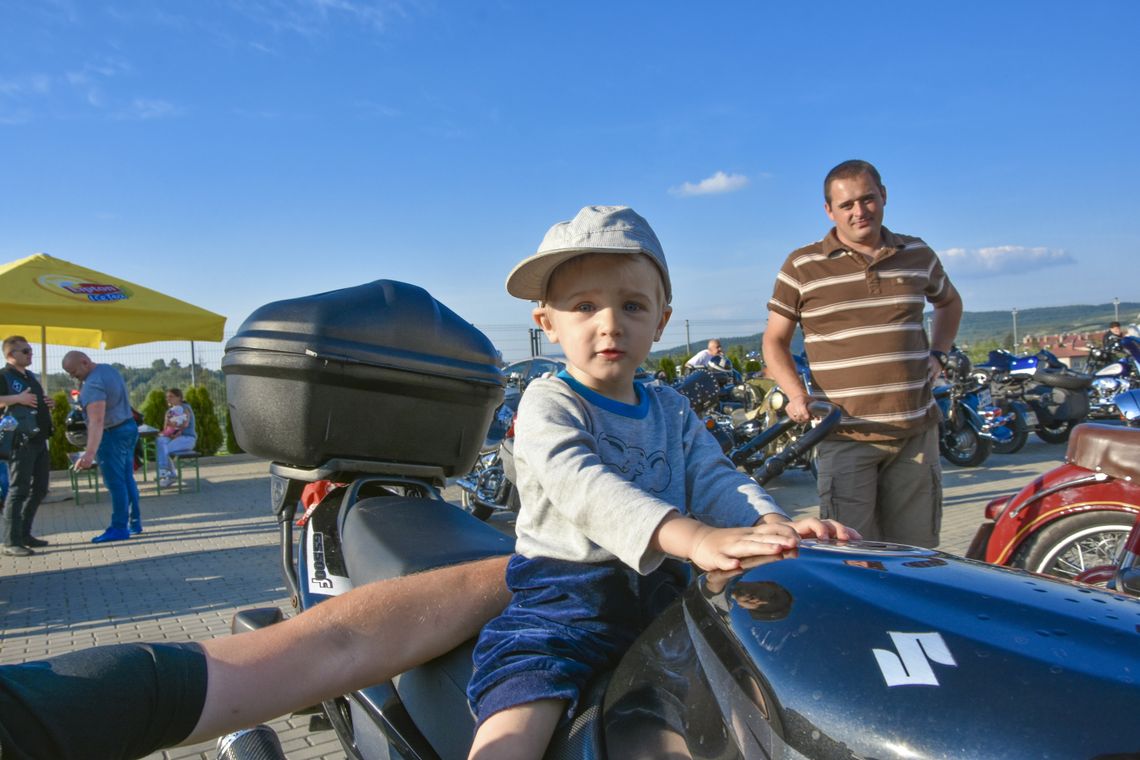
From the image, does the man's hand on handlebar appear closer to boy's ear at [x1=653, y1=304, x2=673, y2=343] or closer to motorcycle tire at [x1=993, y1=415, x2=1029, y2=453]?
boy's ear at [x1=653, y1=304, x2=673, y2=343]

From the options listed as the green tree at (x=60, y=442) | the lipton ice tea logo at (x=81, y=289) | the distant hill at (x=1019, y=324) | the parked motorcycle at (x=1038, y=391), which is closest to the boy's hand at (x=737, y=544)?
the lipton ice tea logo at (x=81, y=289)

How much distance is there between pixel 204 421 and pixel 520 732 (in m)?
14.9

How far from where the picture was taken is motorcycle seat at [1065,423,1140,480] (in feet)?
9.00

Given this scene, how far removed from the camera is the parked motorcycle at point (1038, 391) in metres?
10.7

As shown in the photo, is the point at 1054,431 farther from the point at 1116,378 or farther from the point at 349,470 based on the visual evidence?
the point at 349,470

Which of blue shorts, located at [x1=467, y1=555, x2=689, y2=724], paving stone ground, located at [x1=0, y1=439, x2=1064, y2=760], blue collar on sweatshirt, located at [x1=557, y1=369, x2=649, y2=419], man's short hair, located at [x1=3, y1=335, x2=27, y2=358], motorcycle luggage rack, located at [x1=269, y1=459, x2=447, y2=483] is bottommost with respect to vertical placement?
paving stone ground, located at [x1=0, y1=439, x2=1064, y2=760]

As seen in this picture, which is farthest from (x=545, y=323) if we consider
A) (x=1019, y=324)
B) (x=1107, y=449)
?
(x=1019, y=324)

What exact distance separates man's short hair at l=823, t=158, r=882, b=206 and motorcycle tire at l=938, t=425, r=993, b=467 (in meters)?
7.73

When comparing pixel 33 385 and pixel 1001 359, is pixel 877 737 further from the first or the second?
pixel 1001 359

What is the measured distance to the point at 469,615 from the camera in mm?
1597

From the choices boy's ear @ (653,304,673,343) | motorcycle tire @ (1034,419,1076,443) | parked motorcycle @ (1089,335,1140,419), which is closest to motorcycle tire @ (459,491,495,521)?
boy's ear @ (653,304,673,343)

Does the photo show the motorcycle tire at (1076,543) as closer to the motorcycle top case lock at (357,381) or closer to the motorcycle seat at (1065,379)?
the motorcycle top case lock at (357,381)

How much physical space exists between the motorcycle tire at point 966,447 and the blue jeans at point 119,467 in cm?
865

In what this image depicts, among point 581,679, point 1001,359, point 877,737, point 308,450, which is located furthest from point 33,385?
point 1001,359
